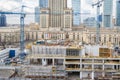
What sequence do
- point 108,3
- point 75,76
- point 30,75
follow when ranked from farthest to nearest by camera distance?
point 108,3 < point 75,76 < point 30,75

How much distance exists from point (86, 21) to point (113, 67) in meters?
42.9

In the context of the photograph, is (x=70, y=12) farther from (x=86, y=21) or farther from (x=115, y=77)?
(x=115, y=77)

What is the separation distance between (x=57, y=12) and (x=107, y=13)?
47.1 feet

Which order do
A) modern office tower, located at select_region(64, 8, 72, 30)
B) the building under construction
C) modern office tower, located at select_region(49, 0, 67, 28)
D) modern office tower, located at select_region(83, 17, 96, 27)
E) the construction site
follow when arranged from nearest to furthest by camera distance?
the construction site, the building under construction, modern office tower, located at select_region(64, 8, 72, 30), modern office tower, located at select_region(49, 0, 67, 28), modern office tower, located at select_region(83, 17, 96, 27)

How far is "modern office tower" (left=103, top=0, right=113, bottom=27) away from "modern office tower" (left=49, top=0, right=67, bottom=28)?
34.9ft

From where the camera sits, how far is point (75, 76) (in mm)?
11547

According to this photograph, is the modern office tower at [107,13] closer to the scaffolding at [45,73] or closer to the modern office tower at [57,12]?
the modern office tower at [57,12]

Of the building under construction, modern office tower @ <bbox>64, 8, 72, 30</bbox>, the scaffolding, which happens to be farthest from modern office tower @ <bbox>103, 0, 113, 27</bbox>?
the scaffolding

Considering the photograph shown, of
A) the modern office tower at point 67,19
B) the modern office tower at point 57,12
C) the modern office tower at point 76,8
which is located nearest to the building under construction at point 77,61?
the modern office tower at point 67,19

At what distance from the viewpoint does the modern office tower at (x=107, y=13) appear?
153ft

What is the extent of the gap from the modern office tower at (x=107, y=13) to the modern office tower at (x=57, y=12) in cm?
1063

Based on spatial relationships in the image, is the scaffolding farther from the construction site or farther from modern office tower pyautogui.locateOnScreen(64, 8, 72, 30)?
modern office tower pyautogui.locateOnScreen(64, 8, 72, 30)

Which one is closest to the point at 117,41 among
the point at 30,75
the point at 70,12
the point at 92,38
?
the point at 92,38

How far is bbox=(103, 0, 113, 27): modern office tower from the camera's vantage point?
46.6 meters
